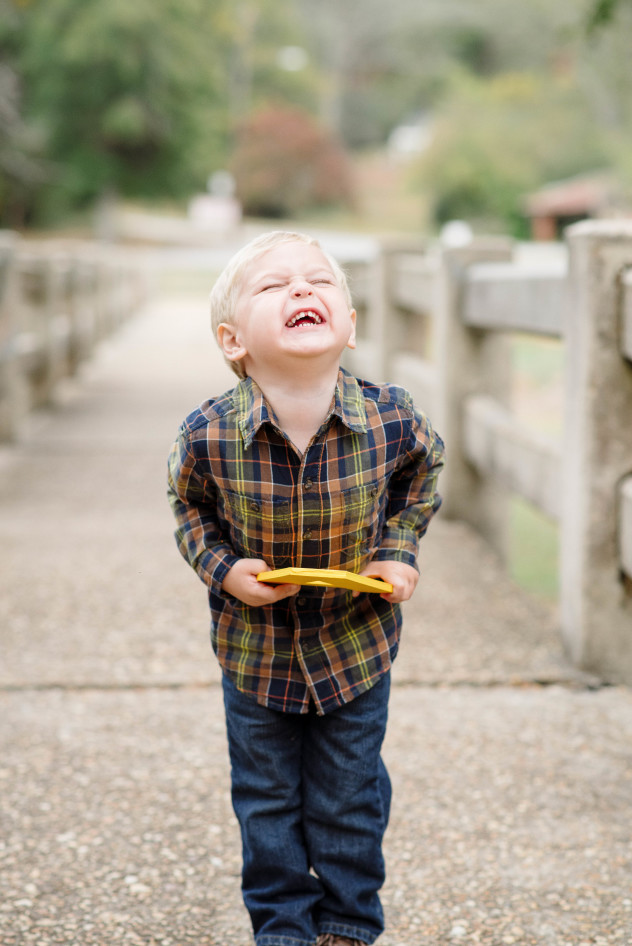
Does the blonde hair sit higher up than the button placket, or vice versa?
the blonde hair

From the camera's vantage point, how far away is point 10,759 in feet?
8.71

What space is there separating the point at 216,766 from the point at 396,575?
1.03 metres

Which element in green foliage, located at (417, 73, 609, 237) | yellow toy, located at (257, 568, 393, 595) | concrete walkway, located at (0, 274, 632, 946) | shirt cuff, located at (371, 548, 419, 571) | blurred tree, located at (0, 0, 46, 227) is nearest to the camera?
yellow toy, located at (257, 568, 393, 595)

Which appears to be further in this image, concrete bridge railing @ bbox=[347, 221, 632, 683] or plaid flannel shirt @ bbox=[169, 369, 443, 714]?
concrete bridge railing @ bbox=[347, 221, 632, 683]

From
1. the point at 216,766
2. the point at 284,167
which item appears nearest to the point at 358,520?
→ the point at 216,766

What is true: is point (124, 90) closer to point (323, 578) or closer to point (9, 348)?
point (9, 348)

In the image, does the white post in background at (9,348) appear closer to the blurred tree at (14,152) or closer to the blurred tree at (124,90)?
the blurred tree at (14,152)

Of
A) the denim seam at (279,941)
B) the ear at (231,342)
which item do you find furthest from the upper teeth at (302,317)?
the denim seam at (279,941)

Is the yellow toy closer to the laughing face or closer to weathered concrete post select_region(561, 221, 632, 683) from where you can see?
the laughing face

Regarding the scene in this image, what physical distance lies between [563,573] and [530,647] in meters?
0.29

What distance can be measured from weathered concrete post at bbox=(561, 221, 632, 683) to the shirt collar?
4.30ft

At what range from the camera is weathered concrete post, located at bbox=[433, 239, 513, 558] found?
4.64 m

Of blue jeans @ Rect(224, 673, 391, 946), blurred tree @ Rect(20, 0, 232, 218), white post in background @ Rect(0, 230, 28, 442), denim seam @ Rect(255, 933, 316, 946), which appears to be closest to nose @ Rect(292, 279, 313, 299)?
blue jeans @ Rect(224, 673, 391, 946)

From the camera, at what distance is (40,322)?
802cm
